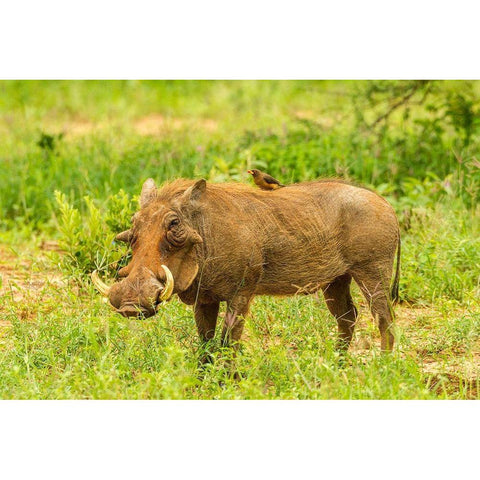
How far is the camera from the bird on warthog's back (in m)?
5.38

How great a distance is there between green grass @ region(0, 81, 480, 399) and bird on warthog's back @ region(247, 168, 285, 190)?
725 mm

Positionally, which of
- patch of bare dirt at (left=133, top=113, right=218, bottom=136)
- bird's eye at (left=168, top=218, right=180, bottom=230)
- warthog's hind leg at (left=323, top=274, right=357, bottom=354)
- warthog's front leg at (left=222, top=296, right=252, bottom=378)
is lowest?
patch of bare dirt at (left=133, top=113, right=218, bottom=136)

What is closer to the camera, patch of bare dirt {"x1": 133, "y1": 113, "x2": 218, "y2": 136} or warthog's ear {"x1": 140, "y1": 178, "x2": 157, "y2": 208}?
warthog's ear {"x1": 140, "y1": 178, "x2": 157, "y2": 208}

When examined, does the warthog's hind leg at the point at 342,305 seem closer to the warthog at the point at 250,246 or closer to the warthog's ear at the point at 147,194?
the warthog at the point at 250,246

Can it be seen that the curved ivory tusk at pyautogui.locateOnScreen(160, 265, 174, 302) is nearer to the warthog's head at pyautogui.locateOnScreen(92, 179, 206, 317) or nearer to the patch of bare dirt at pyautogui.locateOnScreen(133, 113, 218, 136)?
the warthog's head at pyautogui.locateOnScreen(92, 179, 206, 317)

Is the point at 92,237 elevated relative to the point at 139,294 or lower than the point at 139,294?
lower

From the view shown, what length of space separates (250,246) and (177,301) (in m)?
1.13

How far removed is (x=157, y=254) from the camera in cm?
469

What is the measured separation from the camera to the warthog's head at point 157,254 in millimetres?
4520

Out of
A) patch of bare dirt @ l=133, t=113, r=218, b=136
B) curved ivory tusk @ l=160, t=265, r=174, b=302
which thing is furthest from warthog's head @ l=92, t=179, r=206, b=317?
patch of bare dirt @ l=133, t=113, r=218, b=136

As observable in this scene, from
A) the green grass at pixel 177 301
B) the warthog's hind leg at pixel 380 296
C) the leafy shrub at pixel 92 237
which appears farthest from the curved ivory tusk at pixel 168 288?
the leafy shrub at pixel 92 237

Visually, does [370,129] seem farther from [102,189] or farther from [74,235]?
[74,235]

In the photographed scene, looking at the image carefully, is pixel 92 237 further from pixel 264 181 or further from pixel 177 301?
pixel 264 181

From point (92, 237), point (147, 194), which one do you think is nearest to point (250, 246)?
point (147, 194)
